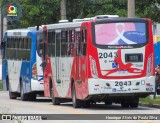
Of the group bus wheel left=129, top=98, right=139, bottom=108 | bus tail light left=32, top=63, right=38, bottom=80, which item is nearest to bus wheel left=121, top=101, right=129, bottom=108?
bus wheel left=129, top=98, right=139, bottom=108

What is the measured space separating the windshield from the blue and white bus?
290 inches

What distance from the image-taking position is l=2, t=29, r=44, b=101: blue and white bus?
37.1 m

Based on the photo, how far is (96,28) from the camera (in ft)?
96.0

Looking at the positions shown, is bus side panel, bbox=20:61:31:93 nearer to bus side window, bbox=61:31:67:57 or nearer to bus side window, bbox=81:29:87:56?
bus side window, bbox=61:31:67:57

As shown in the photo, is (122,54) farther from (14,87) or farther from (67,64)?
(14,87)

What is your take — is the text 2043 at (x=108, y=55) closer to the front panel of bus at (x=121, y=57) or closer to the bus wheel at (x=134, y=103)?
the front panel of bus at (x=121, y=57)

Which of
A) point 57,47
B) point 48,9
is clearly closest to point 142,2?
point 57,47

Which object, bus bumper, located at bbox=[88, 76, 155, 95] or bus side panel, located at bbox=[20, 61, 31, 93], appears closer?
bus bumper, located at bbox=[88, 76, 155, 95]

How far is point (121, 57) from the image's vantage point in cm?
2939

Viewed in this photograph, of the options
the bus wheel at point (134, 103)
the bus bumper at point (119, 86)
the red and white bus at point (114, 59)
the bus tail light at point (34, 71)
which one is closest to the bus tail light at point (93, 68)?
the red and white bus at point (114, 59)

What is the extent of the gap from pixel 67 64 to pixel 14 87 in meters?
8.47

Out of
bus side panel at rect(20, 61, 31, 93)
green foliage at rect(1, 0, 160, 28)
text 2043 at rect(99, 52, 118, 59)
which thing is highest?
green foliage at rect(1, 0, 160, 28)

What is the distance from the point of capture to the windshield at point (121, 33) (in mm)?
29266

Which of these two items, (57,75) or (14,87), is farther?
(14,87)
